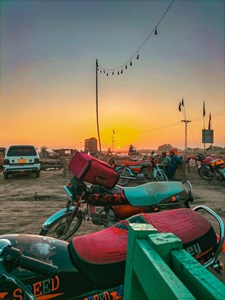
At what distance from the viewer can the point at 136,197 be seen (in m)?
3.67

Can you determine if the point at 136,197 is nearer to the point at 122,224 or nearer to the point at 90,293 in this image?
the point at 122,224

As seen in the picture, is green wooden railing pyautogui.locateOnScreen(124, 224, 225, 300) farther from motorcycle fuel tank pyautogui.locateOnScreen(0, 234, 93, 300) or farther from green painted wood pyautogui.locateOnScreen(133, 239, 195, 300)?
motorcycle fuel tank pyautogui.locateOnScreen(0, 234, 93, 300)

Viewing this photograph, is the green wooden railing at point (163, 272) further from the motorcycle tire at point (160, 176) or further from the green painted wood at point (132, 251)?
the motorcycle tire at point (160, 176)

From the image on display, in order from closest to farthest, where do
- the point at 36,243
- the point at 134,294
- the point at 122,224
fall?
the point at 134,294
the point at 36,243
the point at 122,224

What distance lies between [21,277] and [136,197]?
2.19 m

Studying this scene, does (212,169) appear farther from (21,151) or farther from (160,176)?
(21,151)

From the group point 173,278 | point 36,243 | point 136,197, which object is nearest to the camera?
point 173,278

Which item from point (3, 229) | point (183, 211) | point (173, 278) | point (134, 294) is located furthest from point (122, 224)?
point (3, 229)

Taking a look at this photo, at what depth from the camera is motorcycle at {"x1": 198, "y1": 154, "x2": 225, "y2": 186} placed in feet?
38.7

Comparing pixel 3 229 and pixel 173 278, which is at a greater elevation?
pixel 173 278

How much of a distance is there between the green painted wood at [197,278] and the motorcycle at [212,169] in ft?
37.9

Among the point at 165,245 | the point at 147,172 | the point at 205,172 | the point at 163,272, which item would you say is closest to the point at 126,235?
the point at 165,245

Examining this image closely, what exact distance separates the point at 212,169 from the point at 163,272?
1217cm

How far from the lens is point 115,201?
398 centimetres
